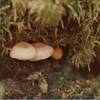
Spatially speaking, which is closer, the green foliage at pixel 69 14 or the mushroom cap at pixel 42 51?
the green foliage at pixel 69 14

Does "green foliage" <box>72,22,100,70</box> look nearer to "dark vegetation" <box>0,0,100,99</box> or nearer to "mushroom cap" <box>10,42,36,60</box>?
"dark vegetation" <box>0,0,100,99</box>

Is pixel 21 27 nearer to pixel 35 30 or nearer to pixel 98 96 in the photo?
pixel 35 30

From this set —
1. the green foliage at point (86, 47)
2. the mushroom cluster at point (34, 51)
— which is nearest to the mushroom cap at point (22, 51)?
the mushroom cluster at point (34, 51)

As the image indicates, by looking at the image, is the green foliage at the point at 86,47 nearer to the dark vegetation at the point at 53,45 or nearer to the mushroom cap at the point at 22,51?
the dark vegetation at the point at 53,45

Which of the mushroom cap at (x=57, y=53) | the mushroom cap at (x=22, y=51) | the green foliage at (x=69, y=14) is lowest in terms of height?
the mushroom cap at (x=57, y=53)

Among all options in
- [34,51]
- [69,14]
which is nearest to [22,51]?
[34,51]

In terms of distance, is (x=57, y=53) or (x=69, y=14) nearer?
(x=69, y=14)

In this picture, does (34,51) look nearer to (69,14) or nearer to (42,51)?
(42,51)

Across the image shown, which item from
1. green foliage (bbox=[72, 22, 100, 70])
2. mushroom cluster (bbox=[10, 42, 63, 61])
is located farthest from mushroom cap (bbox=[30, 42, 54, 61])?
green foliage (bbox=[72, 22, 100, 70])
